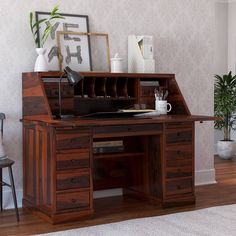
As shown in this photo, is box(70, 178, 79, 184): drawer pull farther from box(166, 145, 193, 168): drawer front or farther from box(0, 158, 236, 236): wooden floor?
box(166, 145, 193, 168): drawer front

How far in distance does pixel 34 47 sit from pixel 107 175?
1260 mm

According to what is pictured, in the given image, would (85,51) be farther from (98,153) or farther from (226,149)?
(226,149)

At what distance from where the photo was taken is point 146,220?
3.48m

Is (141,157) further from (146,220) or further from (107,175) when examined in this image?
(146,220)

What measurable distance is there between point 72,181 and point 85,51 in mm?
1207

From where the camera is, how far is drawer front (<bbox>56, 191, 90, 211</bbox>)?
11.2 feet

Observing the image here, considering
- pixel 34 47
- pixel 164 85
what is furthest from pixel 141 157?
pixel 34 47

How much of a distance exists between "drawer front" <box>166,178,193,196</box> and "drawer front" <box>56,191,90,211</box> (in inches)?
28.6

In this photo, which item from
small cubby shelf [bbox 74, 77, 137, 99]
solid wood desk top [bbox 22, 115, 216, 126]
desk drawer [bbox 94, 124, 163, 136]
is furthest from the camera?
small cubby shelf [bbox 74, 77, 137, 99]

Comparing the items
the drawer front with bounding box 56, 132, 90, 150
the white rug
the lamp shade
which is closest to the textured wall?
the lamp shade

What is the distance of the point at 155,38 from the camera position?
4.54 metres

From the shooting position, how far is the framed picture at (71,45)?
3.98 m

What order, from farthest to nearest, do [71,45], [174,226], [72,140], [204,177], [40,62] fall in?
[204,177], [71,45], [40,62], [72,140], [174,226]

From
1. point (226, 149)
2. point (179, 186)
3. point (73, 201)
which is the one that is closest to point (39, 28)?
point (73, 201)
